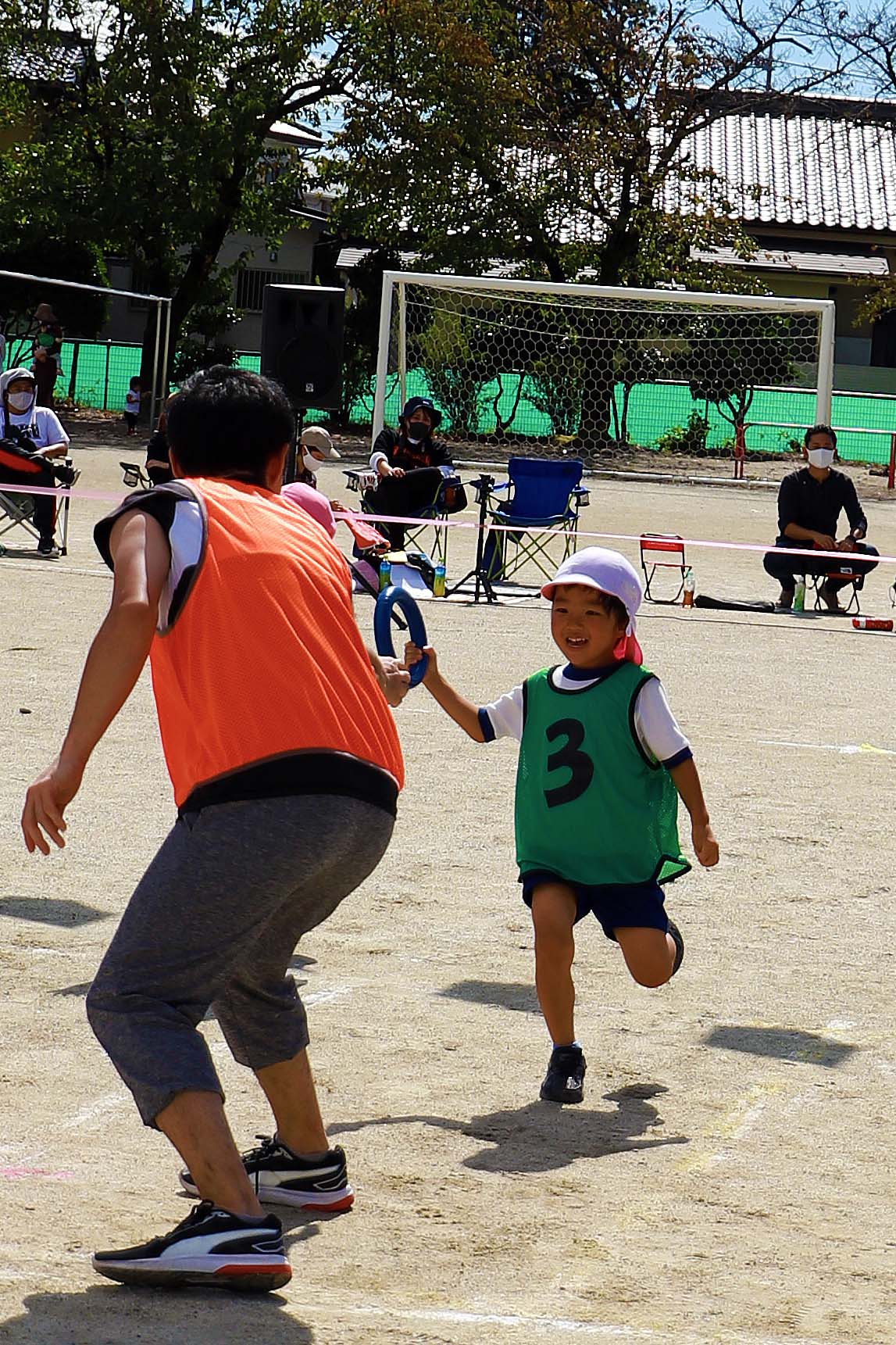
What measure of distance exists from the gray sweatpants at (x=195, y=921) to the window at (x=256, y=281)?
138 ft

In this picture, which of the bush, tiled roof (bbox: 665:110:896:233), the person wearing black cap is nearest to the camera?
the person wearing black cap

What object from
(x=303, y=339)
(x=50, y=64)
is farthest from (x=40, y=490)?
(x=50, y=64)

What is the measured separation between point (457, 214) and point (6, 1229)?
32.7m

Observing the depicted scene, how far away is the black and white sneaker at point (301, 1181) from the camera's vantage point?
144 inches

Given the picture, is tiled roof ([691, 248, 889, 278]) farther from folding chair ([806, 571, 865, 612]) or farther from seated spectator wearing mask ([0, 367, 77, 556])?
seated spectator wearing mask ([0, 367, 77, 556])

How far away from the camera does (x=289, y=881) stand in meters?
3.23

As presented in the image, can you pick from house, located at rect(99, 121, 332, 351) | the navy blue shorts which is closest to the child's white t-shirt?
the navy blue shorts

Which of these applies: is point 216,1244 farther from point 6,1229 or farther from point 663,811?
point 663,811

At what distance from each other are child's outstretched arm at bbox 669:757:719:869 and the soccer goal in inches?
940

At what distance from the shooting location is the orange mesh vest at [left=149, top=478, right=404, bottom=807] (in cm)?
317

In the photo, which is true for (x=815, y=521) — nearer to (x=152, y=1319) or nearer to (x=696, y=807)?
(x=696, y=807)

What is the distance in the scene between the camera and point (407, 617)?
15.0 feet

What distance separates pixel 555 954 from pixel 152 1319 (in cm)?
156

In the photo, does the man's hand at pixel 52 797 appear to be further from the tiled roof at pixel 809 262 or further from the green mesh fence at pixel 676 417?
the tiled roof at pixel 809 262
